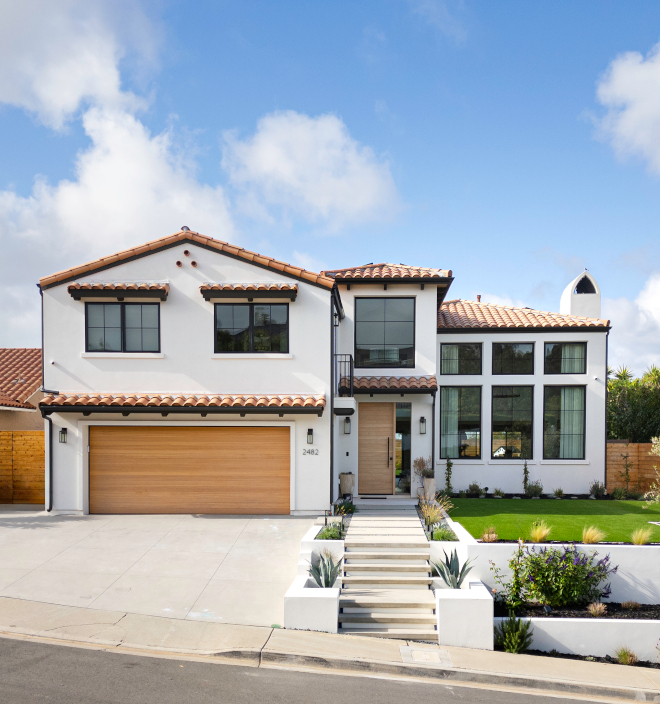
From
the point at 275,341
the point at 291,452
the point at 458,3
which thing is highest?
the point at 458,3

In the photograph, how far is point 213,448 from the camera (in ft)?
47.3

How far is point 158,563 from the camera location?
10.4m

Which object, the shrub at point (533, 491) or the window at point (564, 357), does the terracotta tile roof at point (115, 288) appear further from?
the shrub at point (533, 491)

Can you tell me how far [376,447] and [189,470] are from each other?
555 cm

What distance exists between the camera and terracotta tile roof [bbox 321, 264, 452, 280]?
15.8 meters

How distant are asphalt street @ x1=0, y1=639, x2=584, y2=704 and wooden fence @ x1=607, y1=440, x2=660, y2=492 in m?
12.8

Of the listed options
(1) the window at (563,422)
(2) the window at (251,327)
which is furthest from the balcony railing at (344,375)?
(1) the window at (563,422)

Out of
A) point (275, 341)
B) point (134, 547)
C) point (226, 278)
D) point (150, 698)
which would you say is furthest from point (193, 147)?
point (150, 698)

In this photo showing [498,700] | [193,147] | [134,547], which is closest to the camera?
[498,700]

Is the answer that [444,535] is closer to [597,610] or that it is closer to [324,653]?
[597,610]

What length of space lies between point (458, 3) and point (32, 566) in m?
15.3

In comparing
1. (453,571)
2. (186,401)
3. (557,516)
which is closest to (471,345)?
(557,516)

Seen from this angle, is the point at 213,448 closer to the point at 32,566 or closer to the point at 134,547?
the point at 134,547

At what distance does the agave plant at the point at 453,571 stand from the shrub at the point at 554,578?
86 cm
